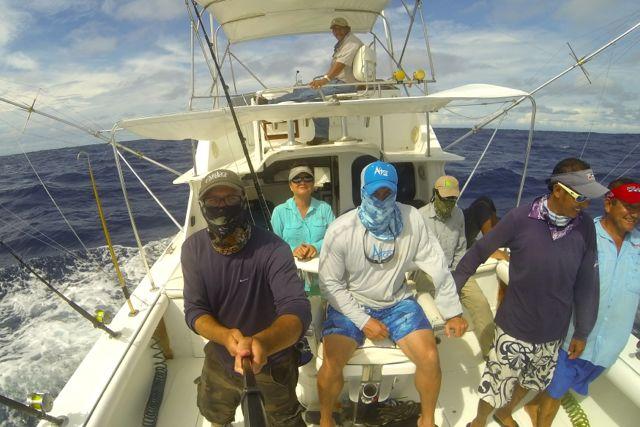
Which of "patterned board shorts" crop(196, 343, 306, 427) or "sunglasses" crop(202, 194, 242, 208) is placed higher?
"sunglasses" crop(202, 194, 242, 208)

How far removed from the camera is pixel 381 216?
6.84 feet

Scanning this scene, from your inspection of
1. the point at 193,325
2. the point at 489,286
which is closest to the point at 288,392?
the point at 193,325

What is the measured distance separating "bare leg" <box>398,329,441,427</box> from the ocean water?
2.90 m

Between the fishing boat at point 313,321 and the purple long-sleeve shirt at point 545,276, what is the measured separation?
0.51 metres

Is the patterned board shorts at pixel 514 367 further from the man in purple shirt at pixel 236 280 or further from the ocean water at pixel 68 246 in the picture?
the ocean water at pixel 68 246

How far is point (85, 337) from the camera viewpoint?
15.3 ft

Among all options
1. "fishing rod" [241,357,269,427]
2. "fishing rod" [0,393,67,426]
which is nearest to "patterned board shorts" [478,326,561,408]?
"fishing rod" [241,357,269,427]

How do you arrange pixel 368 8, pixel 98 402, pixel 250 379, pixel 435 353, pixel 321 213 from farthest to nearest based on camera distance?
pixel 368 8
pixel 321 213
pixel 435 353
pixel 98 402
pixel 250 379

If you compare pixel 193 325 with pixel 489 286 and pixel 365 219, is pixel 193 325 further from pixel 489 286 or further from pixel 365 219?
pixel 489 286

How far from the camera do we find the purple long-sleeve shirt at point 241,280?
5.55 feet

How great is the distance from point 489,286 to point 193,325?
272 centimetres

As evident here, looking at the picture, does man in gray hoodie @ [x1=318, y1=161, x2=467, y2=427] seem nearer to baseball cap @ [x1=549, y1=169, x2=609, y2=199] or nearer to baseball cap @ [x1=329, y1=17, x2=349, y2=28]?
baseball cap @ [x1=549, y1=169, x2=609, y2=199]

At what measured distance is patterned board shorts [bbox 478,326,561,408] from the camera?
2.06 metres

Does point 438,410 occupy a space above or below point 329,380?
below
